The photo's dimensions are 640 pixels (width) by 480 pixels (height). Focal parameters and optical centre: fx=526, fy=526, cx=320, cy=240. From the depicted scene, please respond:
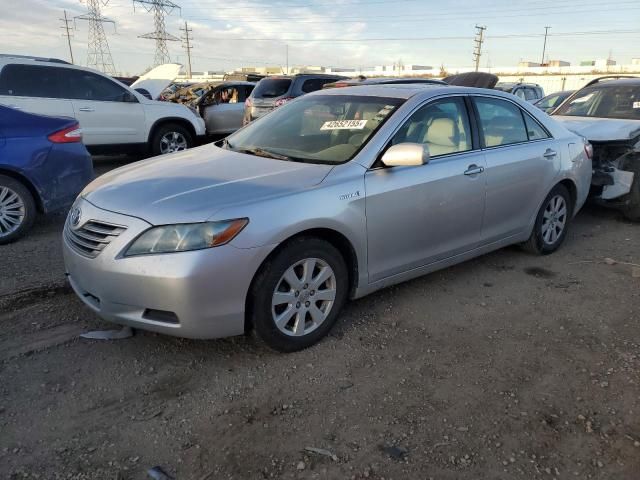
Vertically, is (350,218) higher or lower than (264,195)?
lower

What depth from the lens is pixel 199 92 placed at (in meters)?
17.5

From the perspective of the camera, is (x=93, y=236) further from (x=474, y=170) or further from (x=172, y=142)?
(x=172, y=142)

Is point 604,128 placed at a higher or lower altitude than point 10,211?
higher

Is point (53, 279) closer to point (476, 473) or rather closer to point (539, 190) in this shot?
point (476, 473)

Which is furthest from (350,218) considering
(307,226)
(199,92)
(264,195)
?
(199,92)

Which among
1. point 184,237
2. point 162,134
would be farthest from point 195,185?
point 162,134

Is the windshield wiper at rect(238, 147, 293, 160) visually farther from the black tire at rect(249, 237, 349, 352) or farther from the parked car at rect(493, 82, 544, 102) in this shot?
the parked car at rect(493, 82, 544, 102)

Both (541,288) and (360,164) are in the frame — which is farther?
(541,288)

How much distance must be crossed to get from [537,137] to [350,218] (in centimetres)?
250

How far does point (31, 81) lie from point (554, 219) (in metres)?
7.36

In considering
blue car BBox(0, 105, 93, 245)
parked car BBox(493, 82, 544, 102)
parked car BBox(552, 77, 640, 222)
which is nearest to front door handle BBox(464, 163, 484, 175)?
parked car BBox(552, 77, 640, 222)

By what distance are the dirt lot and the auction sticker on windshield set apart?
4.33ft

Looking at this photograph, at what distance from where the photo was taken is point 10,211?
16.9 feet

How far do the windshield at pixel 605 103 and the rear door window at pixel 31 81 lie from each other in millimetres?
7545
